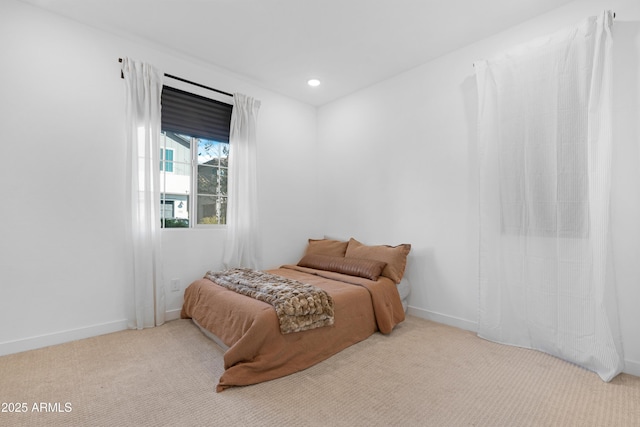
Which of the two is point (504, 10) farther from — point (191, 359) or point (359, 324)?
point (191, 359)

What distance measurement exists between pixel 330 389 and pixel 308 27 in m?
2.80

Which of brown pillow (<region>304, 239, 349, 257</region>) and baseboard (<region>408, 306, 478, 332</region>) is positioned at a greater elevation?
brown pillow (<region>304, 239, 349, 257</region>)

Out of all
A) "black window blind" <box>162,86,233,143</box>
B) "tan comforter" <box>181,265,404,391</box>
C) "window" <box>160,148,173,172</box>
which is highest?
"black window blind" <box>162,86,233,143</box>

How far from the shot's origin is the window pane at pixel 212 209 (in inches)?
135

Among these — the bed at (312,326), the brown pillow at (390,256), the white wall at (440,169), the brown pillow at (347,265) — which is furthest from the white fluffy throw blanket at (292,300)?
the white wall at (440,169)

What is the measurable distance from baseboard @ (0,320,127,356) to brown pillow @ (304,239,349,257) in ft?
6.83

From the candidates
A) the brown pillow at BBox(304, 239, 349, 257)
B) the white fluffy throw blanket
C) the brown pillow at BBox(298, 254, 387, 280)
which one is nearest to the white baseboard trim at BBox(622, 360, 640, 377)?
the brown pillow at BBox(298, 254, 387, 280)

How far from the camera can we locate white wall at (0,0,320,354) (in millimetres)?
2303

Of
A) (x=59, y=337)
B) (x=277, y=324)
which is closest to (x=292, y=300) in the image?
(x=277, y=324)

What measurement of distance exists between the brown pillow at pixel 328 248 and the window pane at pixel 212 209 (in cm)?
113

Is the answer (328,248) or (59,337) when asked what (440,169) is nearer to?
(328,248)

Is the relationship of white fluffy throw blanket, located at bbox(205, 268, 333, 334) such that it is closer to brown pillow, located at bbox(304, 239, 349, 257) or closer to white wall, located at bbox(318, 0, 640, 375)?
brown pillow, located at bbox(304, 239, 349, 257)

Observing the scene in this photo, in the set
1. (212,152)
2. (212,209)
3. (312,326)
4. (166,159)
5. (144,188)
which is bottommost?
(312,326)

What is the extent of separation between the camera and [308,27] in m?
2.66
